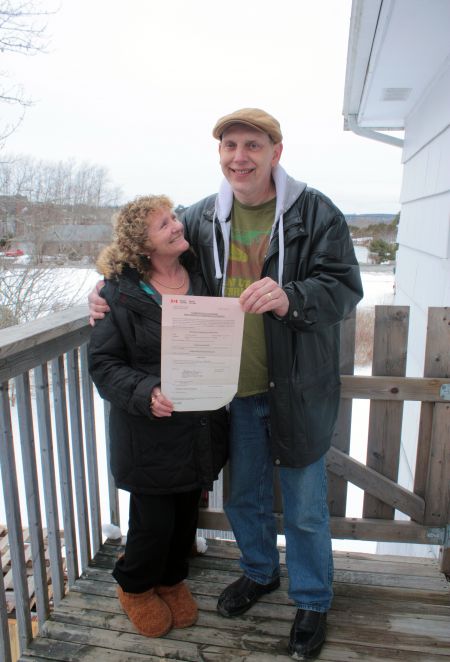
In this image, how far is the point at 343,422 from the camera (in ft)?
7.65

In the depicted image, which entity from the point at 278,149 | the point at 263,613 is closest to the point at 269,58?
the point at 278,149

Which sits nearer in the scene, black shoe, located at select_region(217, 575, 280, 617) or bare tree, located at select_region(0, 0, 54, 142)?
black shoe, located at select_region(217, 575, 280, 617)

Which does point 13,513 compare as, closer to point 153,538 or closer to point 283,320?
point 153,538

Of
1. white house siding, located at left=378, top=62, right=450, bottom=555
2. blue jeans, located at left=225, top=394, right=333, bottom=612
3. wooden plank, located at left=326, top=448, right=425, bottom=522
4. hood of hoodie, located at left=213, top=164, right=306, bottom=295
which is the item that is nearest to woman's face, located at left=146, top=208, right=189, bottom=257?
hood of hoodie, located at left=213, top=164, right=306, bottom=295

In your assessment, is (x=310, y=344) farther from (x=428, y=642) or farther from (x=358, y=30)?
(x=358, y=30)

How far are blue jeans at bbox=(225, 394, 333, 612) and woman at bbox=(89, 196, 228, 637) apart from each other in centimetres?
11

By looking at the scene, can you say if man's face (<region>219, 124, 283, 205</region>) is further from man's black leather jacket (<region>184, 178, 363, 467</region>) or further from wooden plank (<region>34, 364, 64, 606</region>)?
wooden plank (<region>34, 364, 64, 606</region>)

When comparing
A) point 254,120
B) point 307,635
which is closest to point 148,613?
point 307,635

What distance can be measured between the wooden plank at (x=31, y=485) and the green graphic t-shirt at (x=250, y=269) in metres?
0.82

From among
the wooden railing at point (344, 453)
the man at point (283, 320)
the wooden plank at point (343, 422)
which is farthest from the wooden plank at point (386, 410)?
the man at point (283, 320)

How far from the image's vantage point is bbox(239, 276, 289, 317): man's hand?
1.50 m

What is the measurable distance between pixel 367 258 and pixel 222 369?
22527mm

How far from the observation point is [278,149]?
176 cm

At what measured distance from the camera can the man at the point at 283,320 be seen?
1.64m
